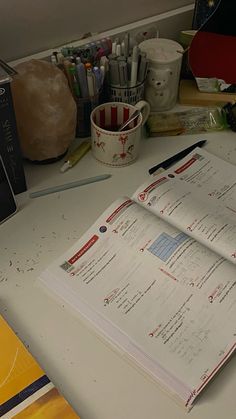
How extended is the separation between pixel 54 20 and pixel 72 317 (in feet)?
1.90

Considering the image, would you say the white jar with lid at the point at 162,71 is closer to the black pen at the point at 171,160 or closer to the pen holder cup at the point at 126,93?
the pen holder cup at the point at 126,93

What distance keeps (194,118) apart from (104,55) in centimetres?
22

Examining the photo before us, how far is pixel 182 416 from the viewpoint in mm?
529

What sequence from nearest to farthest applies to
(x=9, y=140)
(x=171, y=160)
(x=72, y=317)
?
(x=72, y=317), (x=9, y=140), (x=171, y=160)

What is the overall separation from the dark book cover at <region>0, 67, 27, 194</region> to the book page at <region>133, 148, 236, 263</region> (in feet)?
0.66

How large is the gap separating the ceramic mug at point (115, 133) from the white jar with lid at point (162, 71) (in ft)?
0.33

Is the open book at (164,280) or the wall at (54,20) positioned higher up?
the wall at (54,20)

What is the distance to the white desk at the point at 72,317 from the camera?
0.54 meters

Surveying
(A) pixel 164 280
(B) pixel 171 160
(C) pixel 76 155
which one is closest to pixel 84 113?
(C) pixel 76 155

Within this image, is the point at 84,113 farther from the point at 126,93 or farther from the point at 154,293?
the point at 154,293

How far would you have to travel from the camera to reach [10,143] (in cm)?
73

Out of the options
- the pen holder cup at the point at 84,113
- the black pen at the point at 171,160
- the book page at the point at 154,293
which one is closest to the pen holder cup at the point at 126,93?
the pen holder cup at the point at 84,113

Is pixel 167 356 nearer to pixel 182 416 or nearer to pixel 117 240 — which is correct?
pixel 182 416

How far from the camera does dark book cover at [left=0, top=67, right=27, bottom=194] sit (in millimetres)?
660
